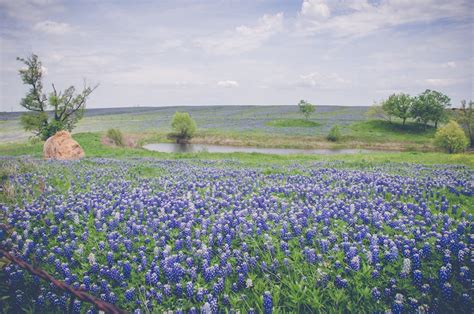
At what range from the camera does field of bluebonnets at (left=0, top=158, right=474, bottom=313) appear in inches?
167

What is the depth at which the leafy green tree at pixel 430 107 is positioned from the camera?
2874 inches

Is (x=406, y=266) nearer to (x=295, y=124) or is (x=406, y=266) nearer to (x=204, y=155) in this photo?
(x=204, y=155)

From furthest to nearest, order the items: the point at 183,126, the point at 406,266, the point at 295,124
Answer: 1. the point at 295,124
2. the point at 183,126
3. the point at 406,266

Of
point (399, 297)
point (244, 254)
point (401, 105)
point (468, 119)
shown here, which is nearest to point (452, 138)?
point (468, 119)

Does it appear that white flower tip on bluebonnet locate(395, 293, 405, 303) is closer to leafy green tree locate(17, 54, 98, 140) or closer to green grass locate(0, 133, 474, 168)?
green grass locate(0, 133, 474, 168)

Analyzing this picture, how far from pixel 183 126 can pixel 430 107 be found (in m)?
59.2

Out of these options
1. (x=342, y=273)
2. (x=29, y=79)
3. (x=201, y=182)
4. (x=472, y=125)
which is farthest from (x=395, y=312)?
(x=472, y=125)

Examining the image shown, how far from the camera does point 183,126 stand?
7025cm

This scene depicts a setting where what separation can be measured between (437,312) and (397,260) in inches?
39.3

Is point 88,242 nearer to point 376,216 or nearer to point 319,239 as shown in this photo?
point 319,239

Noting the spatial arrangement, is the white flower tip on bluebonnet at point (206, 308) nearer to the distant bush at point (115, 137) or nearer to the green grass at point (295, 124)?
the distant bush at point (115, 137)

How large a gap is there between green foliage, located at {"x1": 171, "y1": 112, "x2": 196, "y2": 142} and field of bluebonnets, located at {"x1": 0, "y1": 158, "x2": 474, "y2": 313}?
204 ft

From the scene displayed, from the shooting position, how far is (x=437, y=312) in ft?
12.8

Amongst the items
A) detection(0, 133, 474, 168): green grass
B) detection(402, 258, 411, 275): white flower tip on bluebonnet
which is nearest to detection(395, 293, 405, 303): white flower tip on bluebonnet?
detection(402, 258, 411, 275): white flower tip on bluebonnet
